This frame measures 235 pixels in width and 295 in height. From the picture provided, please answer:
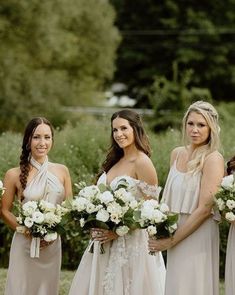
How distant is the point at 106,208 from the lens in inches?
300

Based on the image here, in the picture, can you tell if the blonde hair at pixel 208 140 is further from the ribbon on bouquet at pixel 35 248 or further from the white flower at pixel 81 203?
the ribbon on bouquet at pixel 35 248

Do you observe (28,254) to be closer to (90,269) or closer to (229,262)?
(90,269)

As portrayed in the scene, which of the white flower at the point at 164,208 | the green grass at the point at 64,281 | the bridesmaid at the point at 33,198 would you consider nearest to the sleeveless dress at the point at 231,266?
the white flower at the point at 164,208

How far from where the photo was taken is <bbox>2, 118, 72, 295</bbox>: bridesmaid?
8.40 m

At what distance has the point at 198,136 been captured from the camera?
299 inches

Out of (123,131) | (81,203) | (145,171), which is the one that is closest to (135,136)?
(123,131)

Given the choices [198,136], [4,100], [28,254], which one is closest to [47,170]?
[28,254]

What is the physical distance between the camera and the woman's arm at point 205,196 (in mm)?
7465

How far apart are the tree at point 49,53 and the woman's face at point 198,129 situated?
2765 centimetres

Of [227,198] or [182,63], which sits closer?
[227,198]

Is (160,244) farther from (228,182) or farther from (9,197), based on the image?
(9,197)

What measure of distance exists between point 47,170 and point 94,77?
109 feet

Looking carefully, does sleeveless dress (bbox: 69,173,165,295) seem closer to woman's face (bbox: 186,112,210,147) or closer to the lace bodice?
the lace bodice

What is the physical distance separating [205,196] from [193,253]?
1.76 ft
